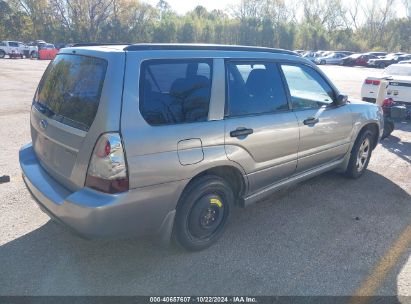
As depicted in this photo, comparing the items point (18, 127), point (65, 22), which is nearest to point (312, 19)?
point (65, 22)

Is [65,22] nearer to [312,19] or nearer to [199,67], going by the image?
[312,19]

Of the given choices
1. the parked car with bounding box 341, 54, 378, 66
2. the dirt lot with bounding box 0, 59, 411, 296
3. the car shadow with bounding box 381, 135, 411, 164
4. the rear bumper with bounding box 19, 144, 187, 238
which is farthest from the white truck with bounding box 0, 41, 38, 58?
the rear bumper with bounding box 19, 144, 187, 238

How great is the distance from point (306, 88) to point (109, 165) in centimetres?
258

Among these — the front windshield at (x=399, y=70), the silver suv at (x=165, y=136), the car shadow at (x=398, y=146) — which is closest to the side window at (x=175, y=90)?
the silver suv at (x=165, y=136)

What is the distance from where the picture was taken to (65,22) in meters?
57.8

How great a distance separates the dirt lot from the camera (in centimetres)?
270

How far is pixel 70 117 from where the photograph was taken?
272 centimetres

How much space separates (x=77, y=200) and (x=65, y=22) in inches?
2507

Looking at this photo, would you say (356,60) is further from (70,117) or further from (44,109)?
(70,117)

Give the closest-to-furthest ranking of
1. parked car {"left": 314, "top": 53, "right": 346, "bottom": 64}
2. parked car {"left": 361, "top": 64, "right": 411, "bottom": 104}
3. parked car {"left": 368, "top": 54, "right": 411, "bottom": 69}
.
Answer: parked car {"left": 361, "top": 64, "right": 411, "bottom": 104} → parked car {"left": 368, "top": 54, "right": 411, "bottom": 69} → parked car {"left": 314, "top": 53, "right": 346, "bottom": 64}

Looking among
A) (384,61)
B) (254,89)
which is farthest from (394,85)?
(384,61)

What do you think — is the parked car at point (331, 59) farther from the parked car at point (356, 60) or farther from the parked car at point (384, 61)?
the parked car at point (384, 61)

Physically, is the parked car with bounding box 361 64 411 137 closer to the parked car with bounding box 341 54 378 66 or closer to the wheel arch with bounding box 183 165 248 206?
the wheel arch with bounding box 183 165 248 206

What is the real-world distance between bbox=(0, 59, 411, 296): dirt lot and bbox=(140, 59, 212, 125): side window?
127 centimetres
